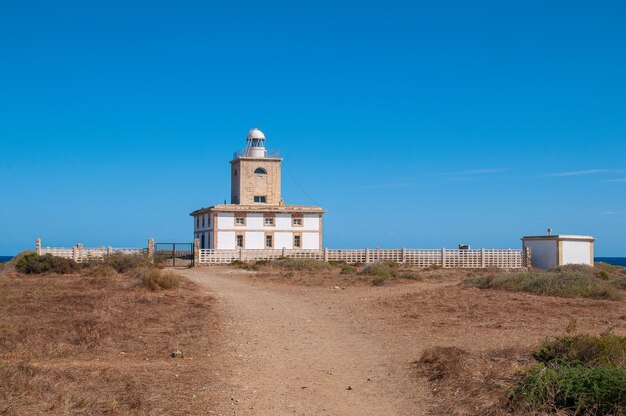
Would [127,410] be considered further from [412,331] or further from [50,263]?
[50,263]

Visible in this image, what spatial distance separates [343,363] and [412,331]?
340 cm

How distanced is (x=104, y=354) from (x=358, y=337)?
4.35 meters

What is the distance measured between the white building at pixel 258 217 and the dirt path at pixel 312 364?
28.4 m

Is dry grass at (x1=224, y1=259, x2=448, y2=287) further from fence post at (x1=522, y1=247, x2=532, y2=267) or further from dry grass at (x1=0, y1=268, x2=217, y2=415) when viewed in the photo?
fence post at (x1=522, y1=247, x2=532, y2=267)

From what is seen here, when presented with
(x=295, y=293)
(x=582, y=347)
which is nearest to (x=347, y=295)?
(x=295, y=293)

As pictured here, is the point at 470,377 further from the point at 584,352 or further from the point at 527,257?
the point at 527,257

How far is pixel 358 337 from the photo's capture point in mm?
11539

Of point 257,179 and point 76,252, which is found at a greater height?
point 257,179

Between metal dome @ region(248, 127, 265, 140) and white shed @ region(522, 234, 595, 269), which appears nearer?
white shed @ region(522, 234, 595, 269)

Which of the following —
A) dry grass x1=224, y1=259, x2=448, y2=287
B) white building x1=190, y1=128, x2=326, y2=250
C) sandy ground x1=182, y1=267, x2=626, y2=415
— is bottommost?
dry grass x1=224, y1=259, x2=448, y2=287

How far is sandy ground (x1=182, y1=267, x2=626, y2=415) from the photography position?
280 inches

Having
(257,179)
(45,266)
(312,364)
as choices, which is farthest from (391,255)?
(312,364)

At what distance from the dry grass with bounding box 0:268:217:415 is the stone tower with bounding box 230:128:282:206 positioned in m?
31.4

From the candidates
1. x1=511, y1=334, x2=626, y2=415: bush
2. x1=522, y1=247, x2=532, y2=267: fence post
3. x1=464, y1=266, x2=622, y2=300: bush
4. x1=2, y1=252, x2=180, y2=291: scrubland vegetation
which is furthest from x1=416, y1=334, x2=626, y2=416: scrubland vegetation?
x1=522, y1=247, x2=532, y2=267: fence post
